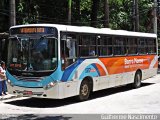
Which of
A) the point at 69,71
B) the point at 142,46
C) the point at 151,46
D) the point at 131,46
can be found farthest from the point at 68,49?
the point at 151,46

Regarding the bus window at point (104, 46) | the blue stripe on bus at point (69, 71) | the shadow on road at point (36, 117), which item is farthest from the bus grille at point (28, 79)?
the bus window at point (104, 46)

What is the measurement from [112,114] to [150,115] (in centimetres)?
109

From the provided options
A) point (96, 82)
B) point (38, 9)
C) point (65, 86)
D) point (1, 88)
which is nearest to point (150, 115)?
point (65, 86)

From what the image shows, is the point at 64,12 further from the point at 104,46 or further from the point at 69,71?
the point at 69,71

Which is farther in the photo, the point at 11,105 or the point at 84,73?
the point at 84,73

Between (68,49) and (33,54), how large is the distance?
1220mm

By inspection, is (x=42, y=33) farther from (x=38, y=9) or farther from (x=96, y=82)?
(x=38, y=9)

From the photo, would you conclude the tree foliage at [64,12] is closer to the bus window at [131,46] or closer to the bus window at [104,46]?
the bus window at [131,46]

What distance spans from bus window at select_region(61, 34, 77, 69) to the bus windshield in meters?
0.32

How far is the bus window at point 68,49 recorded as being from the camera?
13375 millimetres

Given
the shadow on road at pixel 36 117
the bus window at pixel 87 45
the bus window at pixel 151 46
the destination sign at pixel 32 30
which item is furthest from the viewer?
the bus window at pixel 151 46

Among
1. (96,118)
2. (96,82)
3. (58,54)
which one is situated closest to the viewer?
(96,118)

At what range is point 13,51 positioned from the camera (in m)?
13.9

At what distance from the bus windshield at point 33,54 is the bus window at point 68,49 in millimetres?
320
